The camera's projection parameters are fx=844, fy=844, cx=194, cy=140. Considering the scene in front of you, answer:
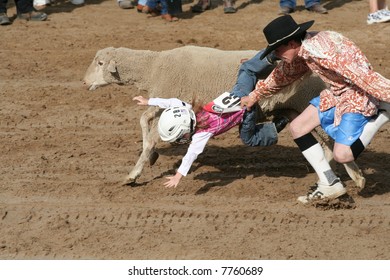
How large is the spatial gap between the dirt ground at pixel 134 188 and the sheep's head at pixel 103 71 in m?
0.77

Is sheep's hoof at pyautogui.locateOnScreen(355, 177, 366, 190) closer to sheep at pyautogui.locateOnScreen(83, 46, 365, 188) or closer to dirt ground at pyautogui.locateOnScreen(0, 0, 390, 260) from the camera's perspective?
dirt ground at pyautogui.locateOnScreen(0, 0, 390, 260)

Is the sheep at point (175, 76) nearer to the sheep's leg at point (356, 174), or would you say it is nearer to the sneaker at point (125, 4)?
the sheep's leg at point (356, 174)

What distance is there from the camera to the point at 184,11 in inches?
550

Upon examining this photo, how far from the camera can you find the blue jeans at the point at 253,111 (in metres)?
7.60

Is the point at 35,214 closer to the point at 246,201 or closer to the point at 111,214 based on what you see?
the point at 111,214

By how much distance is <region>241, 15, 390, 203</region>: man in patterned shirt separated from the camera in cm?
652

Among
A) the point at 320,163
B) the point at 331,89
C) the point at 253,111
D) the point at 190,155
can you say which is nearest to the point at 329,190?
the point at 320,163

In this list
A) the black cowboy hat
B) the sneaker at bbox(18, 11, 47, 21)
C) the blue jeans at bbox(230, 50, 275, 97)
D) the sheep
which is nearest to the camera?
the black cowboy hat

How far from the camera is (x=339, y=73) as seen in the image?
21.6ft

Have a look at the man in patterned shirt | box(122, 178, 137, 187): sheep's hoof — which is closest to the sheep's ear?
box(122, 178, 137, 187): sheep's hoof

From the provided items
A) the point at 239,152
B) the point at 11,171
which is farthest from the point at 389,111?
the point at 11,171

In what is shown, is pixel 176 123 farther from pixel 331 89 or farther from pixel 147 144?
pixel 331 89

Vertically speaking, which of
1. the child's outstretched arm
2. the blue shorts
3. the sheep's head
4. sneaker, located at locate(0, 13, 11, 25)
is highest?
the blue shorts

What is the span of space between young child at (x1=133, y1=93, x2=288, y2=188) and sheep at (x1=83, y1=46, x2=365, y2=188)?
1.13 ft
